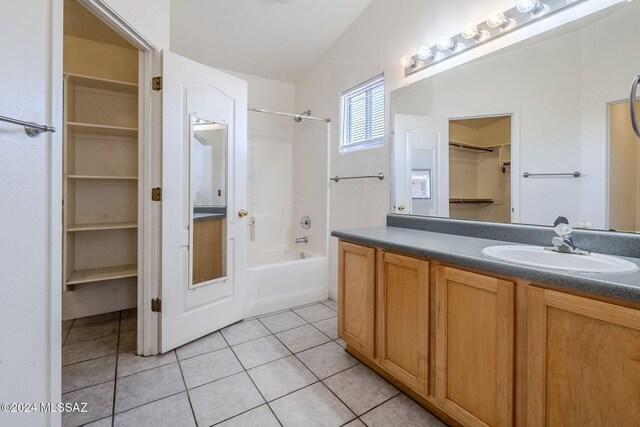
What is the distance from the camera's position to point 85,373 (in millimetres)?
1721

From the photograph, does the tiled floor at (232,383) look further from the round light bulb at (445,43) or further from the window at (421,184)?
the round light bulb at (445,43)

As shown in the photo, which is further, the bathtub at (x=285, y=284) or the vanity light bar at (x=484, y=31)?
the bathtub at (x=285, y=284)

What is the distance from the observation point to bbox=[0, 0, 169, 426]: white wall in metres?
0.88

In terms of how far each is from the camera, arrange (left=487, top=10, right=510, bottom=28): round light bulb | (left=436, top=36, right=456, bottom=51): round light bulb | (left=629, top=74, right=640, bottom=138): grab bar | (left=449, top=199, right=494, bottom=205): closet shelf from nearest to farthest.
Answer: (left=629, top=74, right=640, bottom=138): grab bar → (left=487, top=10, right=510, bottom=28): round light bulb → (left=449, top=199, right=494, bottom=205): closet shelf → (left=436, top=36, right=456, bottom=51): round light bulb

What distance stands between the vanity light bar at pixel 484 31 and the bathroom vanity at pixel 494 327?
1099mm

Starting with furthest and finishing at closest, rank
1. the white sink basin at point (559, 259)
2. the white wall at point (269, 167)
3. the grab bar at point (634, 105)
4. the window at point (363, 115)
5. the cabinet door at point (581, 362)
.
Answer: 1. the white wall at point (269, 167)
2. the window at point (363, 115)
3. the grab bar at point (634, 105)
4. the white sink basin at point (559, 259)
5. the cabinet door at point (581, 362)

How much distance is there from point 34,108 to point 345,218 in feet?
7.38

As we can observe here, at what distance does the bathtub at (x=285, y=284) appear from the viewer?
2.58 m

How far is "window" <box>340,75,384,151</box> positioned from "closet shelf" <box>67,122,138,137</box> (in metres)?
1.88

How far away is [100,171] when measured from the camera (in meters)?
2.50

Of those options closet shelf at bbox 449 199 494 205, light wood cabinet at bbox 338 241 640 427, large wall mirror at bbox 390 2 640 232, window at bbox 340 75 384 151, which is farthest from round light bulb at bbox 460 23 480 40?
light wood cabinet at bbox 338 241 640 427

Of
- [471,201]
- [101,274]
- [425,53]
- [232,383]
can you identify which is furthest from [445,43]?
[101,274]

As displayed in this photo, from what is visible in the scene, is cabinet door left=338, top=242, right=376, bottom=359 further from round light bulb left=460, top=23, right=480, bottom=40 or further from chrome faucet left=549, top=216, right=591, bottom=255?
round light bulb left=460, top=23, right=480, bottom=40

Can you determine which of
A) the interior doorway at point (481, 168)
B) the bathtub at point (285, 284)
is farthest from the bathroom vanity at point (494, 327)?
the bathtub at point (285, 284)
